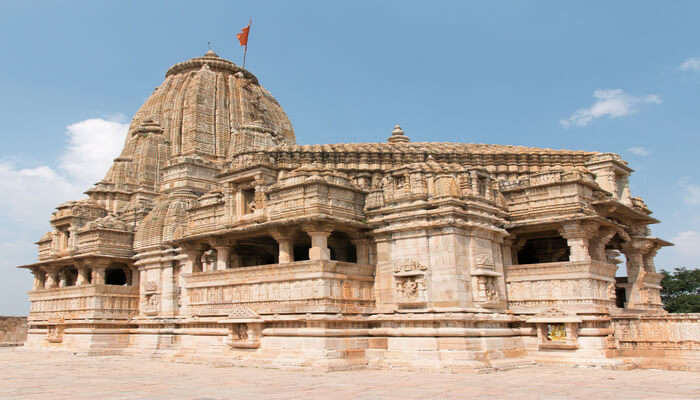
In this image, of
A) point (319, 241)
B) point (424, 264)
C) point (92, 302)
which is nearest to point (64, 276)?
point (92, 302)

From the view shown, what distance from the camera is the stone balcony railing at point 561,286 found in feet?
76.5

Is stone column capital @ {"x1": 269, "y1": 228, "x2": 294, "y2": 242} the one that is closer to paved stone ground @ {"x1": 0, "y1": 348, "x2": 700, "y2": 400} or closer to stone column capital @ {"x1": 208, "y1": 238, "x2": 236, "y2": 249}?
stone column capital @ {"x1": 208, "y1": 238, "x2": 236, "y2": 249}

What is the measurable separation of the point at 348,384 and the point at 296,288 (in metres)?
6.38

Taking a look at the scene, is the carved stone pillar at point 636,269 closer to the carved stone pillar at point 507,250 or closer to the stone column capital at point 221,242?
the carved stone pillar at point 507,250

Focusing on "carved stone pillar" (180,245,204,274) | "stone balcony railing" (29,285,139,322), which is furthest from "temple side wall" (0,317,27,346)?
"carved stone pillar" (180,245,204,274)

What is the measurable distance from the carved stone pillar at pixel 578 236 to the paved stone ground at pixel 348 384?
4.38 metres

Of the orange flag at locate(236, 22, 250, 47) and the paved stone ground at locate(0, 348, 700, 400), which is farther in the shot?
the orange flag at locate(236, 22, 250, 47)

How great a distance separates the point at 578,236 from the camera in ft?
79.5

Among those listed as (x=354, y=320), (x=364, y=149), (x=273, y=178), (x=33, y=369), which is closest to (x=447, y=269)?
(x=354, y=320)

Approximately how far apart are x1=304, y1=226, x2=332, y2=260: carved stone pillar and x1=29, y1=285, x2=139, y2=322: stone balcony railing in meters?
18.7

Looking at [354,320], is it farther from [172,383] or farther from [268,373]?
[172,383]

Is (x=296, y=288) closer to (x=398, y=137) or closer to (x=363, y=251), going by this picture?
(x=363, y=251)

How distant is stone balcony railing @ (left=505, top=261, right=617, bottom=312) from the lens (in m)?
23.3

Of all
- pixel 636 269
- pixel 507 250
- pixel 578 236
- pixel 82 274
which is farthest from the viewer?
pixel 82 274
